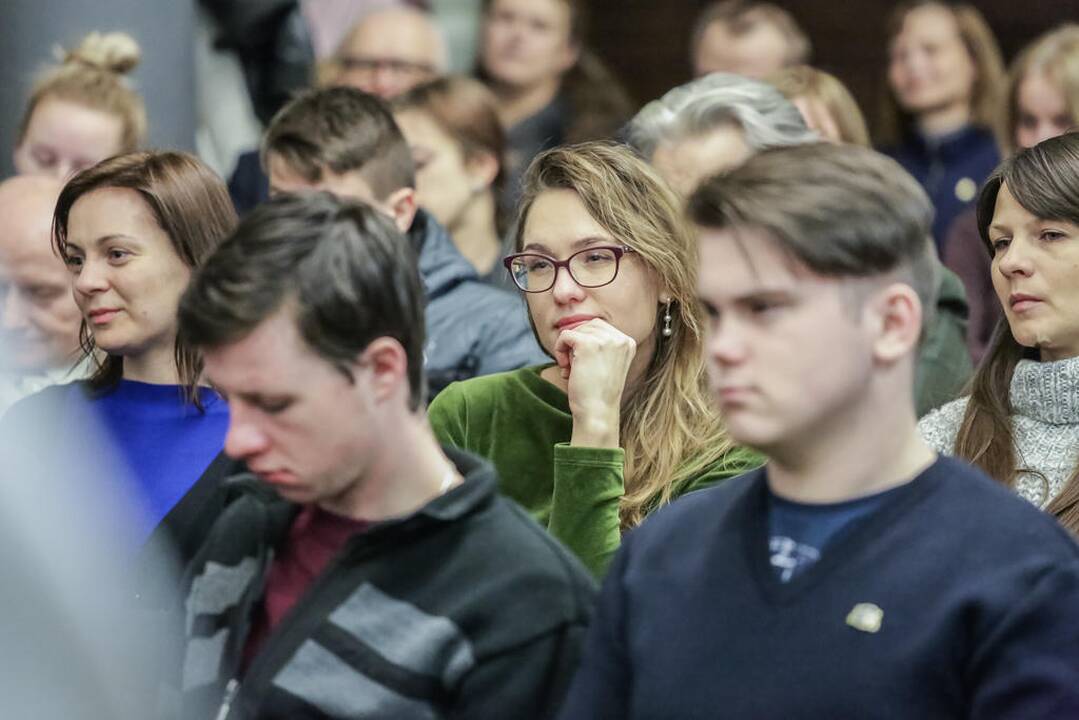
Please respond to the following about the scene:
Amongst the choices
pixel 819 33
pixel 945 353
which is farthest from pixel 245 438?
pixel 819 33

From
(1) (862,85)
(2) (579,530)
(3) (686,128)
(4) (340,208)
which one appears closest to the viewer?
(4) (340,208)

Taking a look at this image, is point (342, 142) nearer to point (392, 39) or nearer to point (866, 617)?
point (392, 39)

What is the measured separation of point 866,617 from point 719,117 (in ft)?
6.57

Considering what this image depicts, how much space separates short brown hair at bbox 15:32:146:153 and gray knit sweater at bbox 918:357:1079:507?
89.4 inches

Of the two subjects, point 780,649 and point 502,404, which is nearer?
point 780,649

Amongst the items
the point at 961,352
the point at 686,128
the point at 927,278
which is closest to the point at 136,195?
the point at 686,128

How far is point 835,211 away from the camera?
5.73 ft

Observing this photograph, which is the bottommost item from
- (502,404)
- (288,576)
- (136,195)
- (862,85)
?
(862,85)

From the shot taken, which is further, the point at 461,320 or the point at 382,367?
the point at 461,320

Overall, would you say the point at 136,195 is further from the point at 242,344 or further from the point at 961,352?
the point at 961,352

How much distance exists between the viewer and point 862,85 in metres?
6.53

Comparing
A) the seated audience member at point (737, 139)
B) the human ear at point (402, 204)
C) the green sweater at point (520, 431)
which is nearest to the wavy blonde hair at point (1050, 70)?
the seated audience member at point (737, 139)

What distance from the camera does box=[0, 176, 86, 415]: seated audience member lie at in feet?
11.3

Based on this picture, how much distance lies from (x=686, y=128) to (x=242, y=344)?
Result: 187 cm
